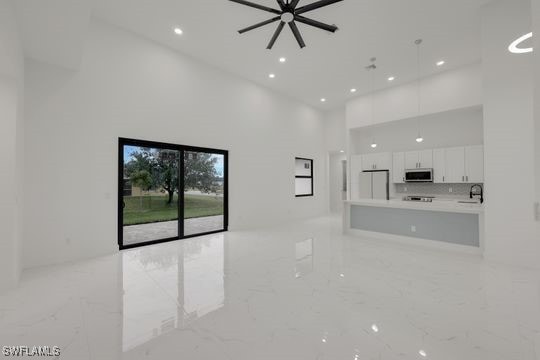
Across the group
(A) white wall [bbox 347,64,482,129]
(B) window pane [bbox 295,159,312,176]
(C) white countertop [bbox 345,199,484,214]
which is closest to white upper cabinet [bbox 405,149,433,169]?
(A) white wall [bbox 347,64,482,129]

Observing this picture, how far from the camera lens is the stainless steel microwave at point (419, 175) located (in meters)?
6.05

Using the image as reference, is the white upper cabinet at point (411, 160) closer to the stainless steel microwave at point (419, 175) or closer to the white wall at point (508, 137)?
the stainless steel microwave at point (419, 175)

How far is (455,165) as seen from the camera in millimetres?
5758

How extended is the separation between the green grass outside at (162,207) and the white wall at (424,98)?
5145mm

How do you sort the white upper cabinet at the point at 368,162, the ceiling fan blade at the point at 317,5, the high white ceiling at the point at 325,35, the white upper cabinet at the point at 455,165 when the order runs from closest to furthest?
the ceiling fan blade at the point at 317,5
the high white ceiling at the point at 325,35
the white upper cabinet at the point at 455,165
the white upper cabinet at the point at 368,162

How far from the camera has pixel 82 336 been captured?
6.03ft

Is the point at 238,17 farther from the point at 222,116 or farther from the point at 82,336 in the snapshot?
the point at 82,336

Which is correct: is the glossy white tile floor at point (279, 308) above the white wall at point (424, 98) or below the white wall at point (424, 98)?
below

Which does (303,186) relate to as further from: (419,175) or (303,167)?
(419,175)

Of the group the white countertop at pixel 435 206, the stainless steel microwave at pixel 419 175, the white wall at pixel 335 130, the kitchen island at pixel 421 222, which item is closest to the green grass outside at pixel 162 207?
the kitchen island at pixel 421 222

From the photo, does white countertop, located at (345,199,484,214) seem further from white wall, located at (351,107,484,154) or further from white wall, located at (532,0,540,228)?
white wall, located at (532,0,540,228)

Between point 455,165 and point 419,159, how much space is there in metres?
0.81

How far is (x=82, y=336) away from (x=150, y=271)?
1.38m

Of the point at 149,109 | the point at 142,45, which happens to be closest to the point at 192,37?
the point at 142,45
